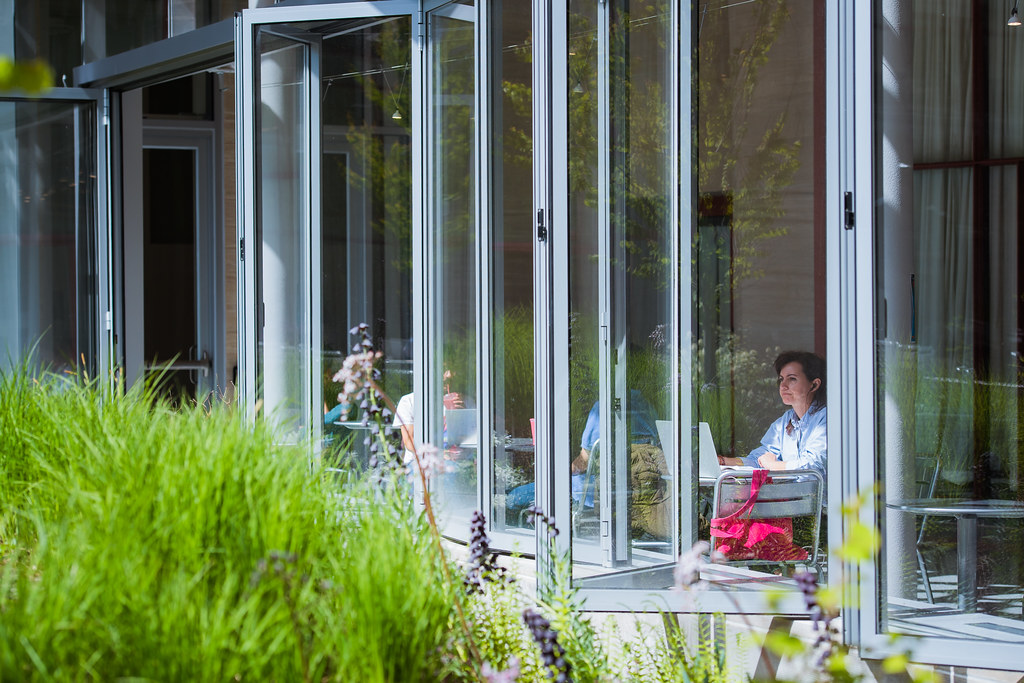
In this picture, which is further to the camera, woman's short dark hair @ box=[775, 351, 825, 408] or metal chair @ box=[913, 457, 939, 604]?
woman's short dark hair @ box=[775, 351, 825, 408]

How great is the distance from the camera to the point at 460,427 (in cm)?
500

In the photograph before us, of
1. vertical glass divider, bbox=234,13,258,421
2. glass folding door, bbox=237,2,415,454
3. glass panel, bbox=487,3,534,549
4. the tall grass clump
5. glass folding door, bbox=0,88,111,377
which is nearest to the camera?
the tall grass clump

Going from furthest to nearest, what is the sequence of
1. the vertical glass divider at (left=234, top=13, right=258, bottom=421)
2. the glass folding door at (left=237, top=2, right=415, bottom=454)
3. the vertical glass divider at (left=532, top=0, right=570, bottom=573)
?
the vertical glass divider at (left=234, top=13, right=258, bottom=421)
the glass folding door at (left=237, top=2, right=415, bottom=454)
the vertical glass divider at (left=532, top=0, right=570, bottom=573)

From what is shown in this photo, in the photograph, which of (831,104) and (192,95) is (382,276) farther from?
(192,95)

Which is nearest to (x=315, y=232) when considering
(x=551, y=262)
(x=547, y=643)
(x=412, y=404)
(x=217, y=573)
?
(x=412, y=404)

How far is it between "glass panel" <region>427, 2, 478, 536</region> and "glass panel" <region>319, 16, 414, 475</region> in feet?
0.56

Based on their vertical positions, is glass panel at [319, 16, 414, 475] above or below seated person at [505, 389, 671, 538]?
above

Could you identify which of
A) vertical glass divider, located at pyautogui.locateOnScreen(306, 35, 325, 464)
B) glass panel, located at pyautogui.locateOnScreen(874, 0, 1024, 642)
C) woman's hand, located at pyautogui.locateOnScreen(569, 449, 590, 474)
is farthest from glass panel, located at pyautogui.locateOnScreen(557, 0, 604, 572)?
vertical glass divider, located at pyautogui.locateOnScreen(306, 35, 325, 464)

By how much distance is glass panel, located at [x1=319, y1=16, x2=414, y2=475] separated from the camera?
5.16 metres

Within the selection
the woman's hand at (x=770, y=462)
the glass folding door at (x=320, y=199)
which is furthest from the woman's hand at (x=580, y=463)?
the glass folding door at (x=320, y=199)

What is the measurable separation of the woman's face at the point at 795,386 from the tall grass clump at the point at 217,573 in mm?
2360

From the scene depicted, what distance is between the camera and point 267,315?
17.9 ft

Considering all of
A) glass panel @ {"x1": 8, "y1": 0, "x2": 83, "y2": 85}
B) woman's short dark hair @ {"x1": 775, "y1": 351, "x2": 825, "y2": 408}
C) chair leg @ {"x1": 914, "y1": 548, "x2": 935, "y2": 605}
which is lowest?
chair leg @ {"x1": 914, "y1": 548, "x2": 935, "y2": 605}

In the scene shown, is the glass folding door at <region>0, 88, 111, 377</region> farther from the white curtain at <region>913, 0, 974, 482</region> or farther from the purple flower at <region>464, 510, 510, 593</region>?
the white curtain at <region>913, 0, 974, 482</region>
